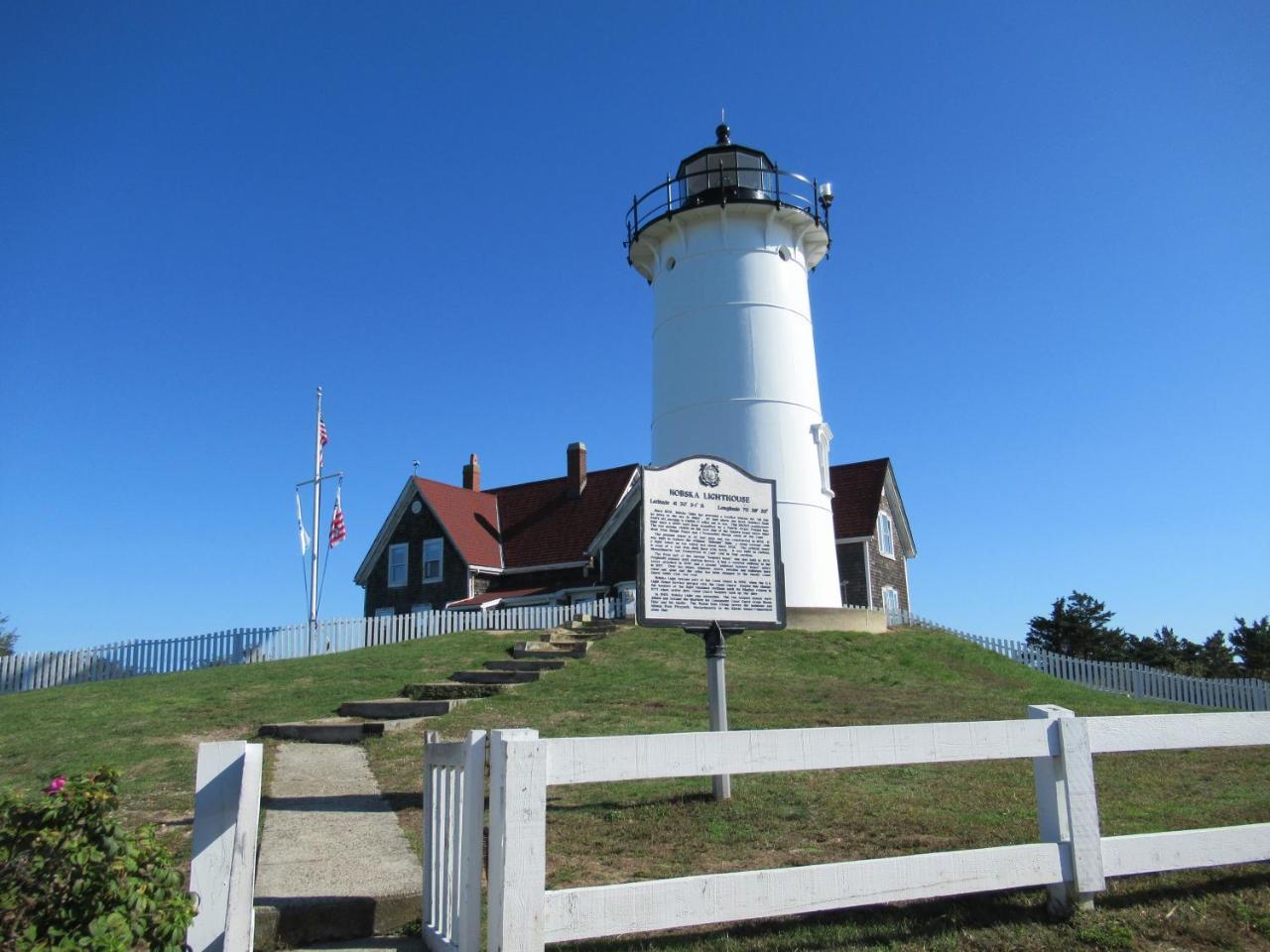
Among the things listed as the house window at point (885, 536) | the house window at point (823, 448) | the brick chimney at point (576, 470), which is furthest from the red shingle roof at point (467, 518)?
the house window at point (885, 536)

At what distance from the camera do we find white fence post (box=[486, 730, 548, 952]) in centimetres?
407

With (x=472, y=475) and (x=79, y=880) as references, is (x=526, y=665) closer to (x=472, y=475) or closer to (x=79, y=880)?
(x=79, y=880)

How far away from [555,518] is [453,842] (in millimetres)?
29250

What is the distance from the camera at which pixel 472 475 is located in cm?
3866

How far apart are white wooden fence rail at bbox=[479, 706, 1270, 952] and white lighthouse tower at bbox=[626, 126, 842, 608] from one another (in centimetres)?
1978

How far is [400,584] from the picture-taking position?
34875 millimetres

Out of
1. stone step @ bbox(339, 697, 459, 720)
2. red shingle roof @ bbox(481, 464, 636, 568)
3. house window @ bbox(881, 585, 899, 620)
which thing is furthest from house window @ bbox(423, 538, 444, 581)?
stone step @ bbox(339, 697, 459, 720)

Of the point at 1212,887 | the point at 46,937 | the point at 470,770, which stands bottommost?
the point at 1212,887

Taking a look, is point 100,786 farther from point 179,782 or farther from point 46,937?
point 179,782

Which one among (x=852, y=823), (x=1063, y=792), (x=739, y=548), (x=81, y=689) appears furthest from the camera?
(x=81, y=689)

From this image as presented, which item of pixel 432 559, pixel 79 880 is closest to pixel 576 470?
pixel 432 559

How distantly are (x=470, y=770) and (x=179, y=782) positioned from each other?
5.98 meters

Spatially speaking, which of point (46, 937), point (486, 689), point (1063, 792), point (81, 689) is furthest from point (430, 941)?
point (81, 689)

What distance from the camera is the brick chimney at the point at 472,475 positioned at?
127 feet
